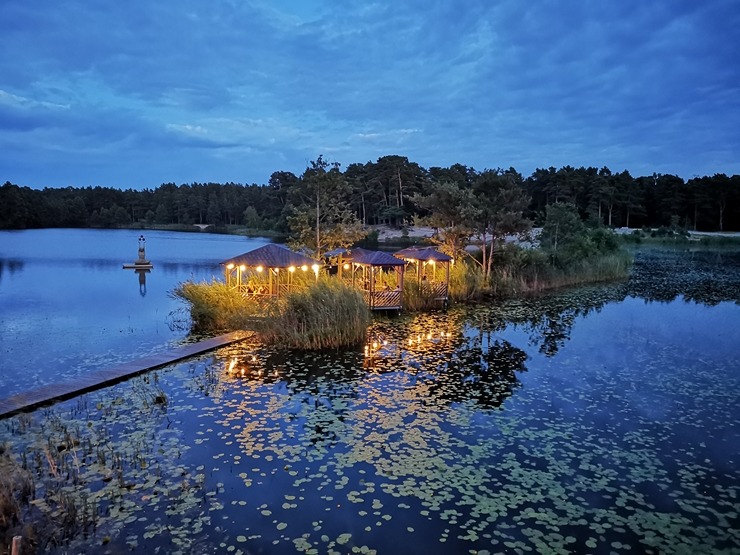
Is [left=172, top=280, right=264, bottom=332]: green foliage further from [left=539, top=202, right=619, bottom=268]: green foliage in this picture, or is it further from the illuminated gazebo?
[left=539, top=202, right=619, bottom=268]: green foliage

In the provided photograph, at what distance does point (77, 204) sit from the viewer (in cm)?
10706

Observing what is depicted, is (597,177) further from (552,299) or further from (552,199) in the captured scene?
(552,299)

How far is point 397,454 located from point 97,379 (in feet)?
21.3

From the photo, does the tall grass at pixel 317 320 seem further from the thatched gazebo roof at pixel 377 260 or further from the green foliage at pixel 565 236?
the green foliage at pixel 565 236

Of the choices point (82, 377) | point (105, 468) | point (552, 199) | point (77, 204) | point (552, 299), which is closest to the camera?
point (105, 468)

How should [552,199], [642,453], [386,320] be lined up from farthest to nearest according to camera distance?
[552,199] < [386,320] < [642,453]

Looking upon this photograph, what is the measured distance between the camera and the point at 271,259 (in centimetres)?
1814

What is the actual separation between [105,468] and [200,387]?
3571 mm

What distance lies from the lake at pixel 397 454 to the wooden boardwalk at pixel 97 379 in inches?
11.4

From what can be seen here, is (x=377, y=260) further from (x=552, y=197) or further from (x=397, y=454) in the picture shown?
(x=552, y=197)

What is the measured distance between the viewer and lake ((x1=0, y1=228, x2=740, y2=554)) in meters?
5.52

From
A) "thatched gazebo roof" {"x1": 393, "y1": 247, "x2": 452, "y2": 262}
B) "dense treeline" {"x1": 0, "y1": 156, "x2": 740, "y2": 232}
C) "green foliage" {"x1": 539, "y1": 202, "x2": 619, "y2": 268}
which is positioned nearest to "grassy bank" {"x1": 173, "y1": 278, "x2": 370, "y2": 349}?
"thatched gazebo roof" {"x1": 393, "y1": 247, "x2": 452, "y2": 262}

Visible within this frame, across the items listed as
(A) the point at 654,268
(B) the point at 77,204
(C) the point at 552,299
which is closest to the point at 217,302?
(C) the point at 552,299

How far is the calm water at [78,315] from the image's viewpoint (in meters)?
12.5
